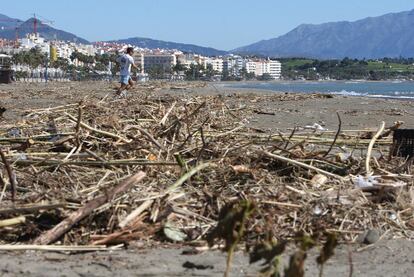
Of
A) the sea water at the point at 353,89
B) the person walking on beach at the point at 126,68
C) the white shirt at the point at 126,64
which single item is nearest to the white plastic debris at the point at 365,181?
the person walking on beach at the point at 126,68

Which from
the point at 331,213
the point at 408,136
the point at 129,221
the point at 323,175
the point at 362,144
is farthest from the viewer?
the point at 362,144

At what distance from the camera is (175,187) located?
17.7 ft

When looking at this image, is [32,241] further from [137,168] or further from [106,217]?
[137,168]

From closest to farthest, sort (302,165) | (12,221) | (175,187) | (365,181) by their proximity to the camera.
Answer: (12,221) → (175,187) → (365,181) → (302,165)

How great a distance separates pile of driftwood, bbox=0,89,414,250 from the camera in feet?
15.7

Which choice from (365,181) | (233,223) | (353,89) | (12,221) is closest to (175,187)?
(12,221)

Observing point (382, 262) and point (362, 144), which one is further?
point (362, 144)

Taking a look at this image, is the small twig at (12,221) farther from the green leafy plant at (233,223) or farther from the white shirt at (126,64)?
the white shirt at (126,64)

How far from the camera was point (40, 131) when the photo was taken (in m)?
8.69

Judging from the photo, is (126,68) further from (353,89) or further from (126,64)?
(353,89)

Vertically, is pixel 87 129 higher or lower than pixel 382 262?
higher

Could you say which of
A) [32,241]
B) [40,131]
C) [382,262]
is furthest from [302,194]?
[40,131]

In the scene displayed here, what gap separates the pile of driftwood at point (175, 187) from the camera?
4.77 meters

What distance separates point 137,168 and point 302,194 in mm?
1701
